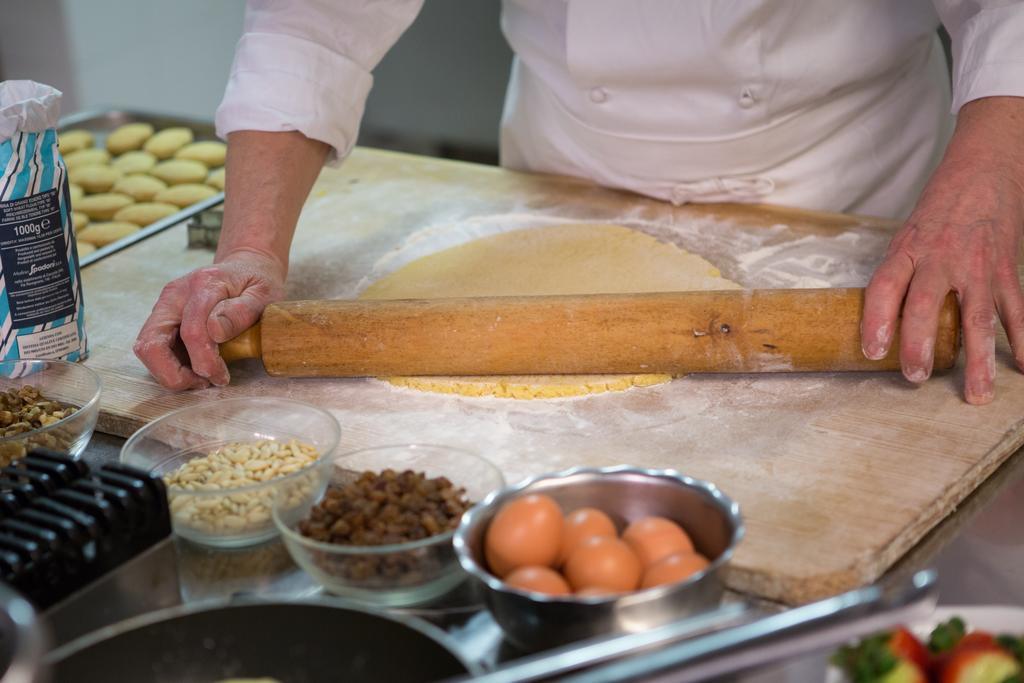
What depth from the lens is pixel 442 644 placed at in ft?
2.97

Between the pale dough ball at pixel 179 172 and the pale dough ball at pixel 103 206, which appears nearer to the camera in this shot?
the pale dough ball at pixel 103 206

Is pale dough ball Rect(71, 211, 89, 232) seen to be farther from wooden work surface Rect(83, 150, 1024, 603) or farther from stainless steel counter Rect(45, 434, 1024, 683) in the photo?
stainless steel counter Rect(45, 434, 1024, 683)

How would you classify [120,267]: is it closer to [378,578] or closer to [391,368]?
[391,368]

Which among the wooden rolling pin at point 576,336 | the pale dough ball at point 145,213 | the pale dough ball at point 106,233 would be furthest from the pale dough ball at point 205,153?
the wooden rolling pin at point 576,336

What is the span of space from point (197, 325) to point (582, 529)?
28.4 inches

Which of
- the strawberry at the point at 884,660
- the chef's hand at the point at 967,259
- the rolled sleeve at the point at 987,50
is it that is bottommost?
the strawberry at the point at 884,660

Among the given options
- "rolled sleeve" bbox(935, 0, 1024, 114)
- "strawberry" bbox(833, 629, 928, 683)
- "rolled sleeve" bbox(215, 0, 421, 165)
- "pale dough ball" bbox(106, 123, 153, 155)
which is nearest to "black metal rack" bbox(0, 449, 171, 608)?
"strawberry" bbox(833, 629, 928, 683)

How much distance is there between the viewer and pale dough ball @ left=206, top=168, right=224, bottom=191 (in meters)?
2.43

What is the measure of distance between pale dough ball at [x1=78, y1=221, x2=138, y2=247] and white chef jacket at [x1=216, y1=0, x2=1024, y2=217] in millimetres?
468

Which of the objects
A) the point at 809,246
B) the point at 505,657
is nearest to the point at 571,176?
the point at 809,246

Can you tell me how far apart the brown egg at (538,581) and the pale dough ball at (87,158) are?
1940 millimetres

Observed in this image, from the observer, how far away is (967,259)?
1433 mm

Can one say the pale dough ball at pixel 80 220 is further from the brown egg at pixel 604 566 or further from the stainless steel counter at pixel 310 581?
the brown egg at pixel 604 566

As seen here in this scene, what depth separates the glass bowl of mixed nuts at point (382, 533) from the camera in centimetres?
103
